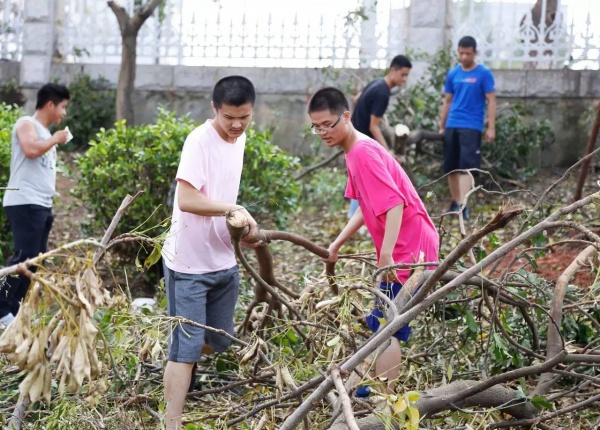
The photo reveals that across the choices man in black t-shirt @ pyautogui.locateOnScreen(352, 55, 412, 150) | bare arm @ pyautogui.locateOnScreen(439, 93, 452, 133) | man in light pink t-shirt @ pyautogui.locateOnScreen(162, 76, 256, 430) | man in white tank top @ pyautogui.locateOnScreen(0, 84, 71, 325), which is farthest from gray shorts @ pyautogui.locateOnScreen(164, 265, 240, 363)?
bare arm @ pyautogui.locateOnScreen(439, 93, 452, 133)

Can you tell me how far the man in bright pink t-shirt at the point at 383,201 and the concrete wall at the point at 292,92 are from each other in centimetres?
657

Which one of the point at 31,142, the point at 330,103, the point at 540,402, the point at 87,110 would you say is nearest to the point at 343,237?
the point at 330,103

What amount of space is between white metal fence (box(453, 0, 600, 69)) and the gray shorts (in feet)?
23.9

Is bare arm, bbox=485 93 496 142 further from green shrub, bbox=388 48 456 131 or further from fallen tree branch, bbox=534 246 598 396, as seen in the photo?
fallen tree branch, bbox=534 246 598 396

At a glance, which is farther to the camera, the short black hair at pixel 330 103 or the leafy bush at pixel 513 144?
the leafy bush at pixel 513 144

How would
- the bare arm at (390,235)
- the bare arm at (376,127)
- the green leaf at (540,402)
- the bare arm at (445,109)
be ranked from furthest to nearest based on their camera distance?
the bare arm at (445,109)
the bare arm at (376,127)
the bare arm at (390,235)
the green leaf at (540,402)

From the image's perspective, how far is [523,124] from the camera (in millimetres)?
10648

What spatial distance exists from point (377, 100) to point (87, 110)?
15.1 ft

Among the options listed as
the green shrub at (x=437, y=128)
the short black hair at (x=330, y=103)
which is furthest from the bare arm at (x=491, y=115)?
the short black hair at (x=330, y=103)

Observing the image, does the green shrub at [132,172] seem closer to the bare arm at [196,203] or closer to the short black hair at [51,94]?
the short black hair at [51,94]

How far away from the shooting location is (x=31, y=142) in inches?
247

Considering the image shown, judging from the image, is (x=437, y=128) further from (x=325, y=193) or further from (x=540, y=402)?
(x=540, y=402)

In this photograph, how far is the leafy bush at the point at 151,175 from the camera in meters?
7.28

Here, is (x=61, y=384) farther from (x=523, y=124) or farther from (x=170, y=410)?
(x=523, y=124)
